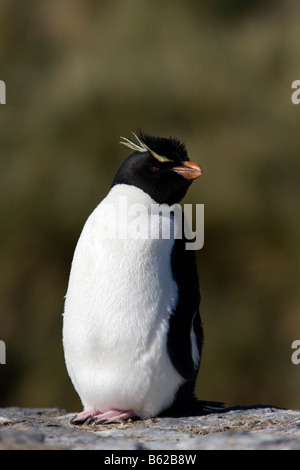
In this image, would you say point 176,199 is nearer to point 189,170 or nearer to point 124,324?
point 189,170

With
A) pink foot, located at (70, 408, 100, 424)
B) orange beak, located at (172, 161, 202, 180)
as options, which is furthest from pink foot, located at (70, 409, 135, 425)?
orange beak, located at (172, 161, 202, 180)

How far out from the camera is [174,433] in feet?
9.21

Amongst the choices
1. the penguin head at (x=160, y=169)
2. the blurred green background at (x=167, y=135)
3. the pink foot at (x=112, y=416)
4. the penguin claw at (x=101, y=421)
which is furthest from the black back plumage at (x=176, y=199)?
the blurred green background at (x=167, y=135)

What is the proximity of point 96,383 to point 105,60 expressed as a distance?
729 centimetres

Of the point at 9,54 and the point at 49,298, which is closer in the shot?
the point at 49,298

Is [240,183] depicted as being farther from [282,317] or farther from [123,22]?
[123,22]

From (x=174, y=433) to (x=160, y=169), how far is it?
1166 mm

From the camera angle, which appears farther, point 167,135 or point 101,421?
point 167,135

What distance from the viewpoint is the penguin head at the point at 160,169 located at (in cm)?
341

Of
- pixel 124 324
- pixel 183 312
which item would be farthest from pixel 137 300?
pixel 183 312

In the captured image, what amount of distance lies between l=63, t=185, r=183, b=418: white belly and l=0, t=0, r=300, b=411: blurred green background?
4723mm

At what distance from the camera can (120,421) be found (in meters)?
3.21
